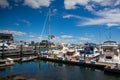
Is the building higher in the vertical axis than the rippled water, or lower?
higher

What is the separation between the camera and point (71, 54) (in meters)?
74.1

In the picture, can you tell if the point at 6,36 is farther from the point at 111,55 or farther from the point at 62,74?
the point at 62,74

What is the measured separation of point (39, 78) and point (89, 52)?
40432 millimetres

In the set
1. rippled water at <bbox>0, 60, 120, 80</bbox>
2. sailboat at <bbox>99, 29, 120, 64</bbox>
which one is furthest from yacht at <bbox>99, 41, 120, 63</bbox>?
rippled water at <bbox>0, 60, 120, 80</bbox>

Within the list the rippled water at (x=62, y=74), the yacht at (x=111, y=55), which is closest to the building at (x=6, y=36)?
the rippled water at (x=62, y=74)

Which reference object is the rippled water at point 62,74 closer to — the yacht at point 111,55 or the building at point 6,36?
the yacht at point 111,55

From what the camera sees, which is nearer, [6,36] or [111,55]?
[111,55]

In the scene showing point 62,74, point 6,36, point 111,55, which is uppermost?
point 6,36

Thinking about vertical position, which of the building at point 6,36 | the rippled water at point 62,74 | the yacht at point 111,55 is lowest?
the rippled water at point 62,74

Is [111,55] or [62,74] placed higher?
[111,55]

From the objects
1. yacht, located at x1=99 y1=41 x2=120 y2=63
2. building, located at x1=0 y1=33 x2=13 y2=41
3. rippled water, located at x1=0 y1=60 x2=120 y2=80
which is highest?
building, located at x1=0 y1=33 x2=13 y2=41

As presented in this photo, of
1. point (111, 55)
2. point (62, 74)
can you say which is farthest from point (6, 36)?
point (62, 74)

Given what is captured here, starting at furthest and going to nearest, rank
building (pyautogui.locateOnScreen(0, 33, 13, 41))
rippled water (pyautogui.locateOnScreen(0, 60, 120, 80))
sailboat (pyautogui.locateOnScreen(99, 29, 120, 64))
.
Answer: building (pyautogui.locateOnScreen(0, 33, 13, 41))
sailboat (pyautogui.locateOnScreen(99, 29, 120, 64))
rippled water (pyautogui.locateOnScreen(0, 60, 120, 80))

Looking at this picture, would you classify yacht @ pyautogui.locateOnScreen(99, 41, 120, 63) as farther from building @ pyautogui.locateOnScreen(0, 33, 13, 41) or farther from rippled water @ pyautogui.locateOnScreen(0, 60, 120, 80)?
building @ pyautogui.locateOnScreen(0, 33, 13, 41)
